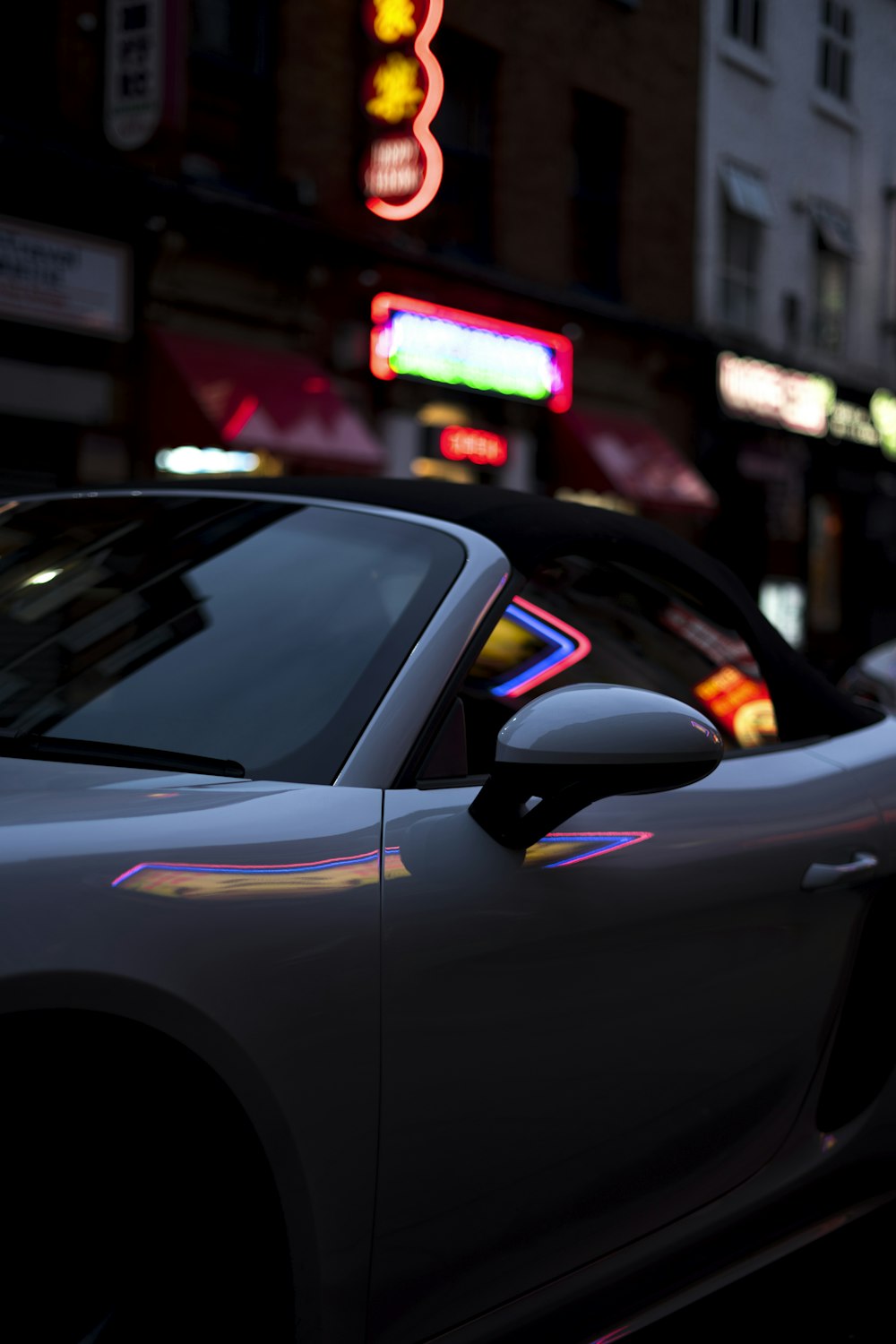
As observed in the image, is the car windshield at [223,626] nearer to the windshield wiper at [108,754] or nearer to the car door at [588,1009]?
the windshield wiper at [108,754]

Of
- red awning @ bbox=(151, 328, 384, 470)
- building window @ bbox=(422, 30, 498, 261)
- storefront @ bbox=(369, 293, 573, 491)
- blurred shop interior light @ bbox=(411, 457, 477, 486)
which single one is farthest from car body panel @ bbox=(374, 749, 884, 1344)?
building window @ bbox=(422, 30, 498, 261)

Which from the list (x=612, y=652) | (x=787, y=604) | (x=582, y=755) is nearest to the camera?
(x=582, y=755)

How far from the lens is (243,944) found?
152 centimetres

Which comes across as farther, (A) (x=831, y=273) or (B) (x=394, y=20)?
(A) (x=831, y=273)

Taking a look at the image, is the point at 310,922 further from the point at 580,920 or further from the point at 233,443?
the point at 233,443

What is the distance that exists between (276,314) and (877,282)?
12.5 meters

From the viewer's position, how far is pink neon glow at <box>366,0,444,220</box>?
12922mm

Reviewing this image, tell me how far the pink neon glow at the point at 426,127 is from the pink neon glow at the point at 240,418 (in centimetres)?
234

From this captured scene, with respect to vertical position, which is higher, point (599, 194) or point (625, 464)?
point (599, 194)

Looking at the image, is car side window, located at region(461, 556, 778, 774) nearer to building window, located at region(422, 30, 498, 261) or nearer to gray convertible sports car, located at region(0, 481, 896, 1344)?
gray convertible sports car, located at region(0, 481, 896, 1344)

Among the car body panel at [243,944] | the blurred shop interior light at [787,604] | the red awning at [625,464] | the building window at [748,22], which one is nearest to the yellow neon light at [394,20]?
the red awning at [625,464]

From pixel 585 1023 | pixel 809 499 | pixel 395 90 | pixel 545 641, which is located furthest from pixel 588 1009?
pixel 809 499

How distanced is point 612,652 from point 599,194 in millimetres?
15844

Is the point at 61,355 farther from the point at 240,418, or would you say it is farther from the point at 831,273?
the point at 831,273
